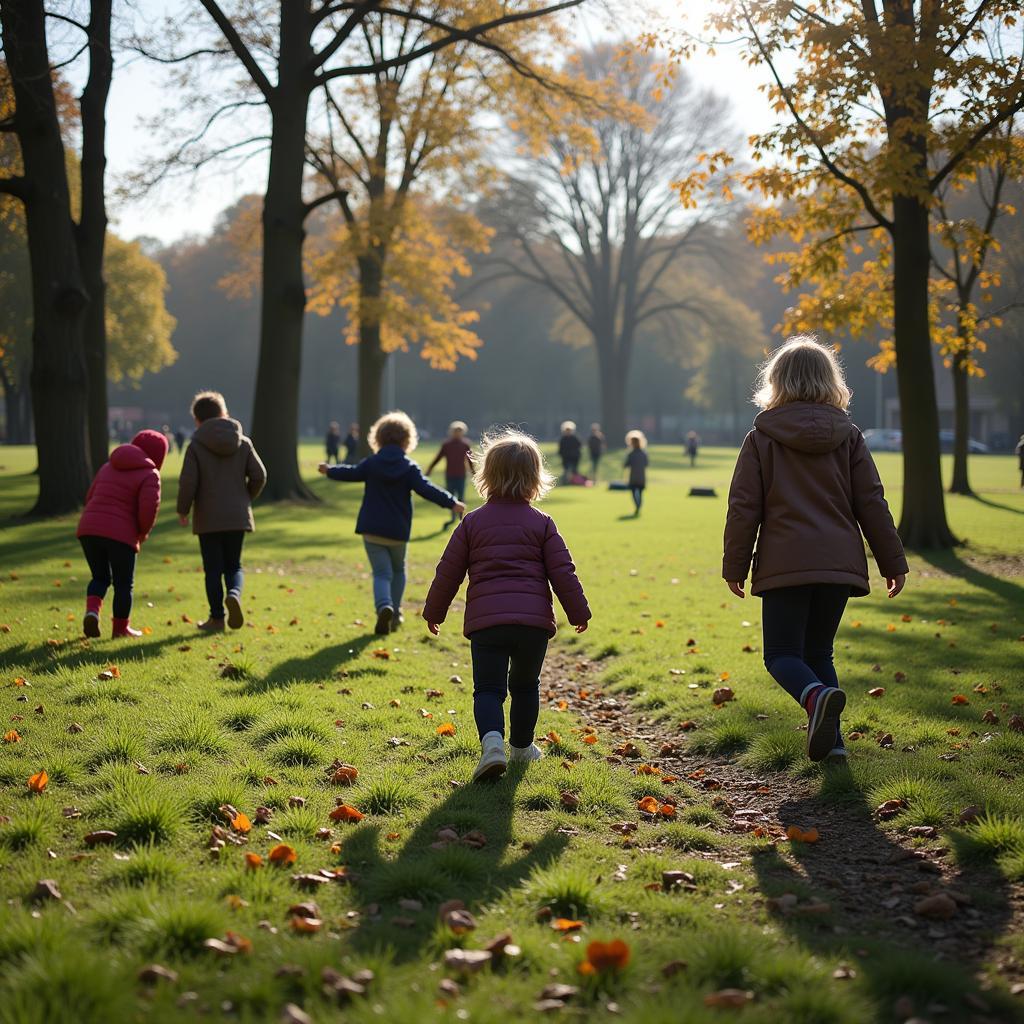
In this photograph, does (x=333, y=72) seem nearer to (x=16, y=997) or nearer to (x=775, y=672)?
(x=775, y=672)

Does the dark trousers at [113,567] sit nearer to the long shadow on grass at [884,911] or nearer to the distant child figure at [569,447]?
the long shadow on grass at [884,911]

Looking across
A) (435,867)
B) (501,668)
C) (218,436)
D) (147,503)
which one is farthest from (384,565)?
(435,867)

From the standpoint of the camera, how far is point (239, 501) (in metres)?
8.86

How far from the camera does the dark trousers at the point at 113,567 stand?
824 centimetres

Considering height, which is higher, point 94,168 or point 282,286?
point 94,168

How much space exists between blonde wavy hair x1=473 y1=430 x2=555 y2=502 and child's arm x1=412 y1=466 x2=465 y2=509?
8.82 ft

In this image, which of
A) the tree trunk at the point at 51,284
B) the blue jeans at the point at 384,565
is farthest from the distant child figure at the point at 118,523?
the tree trunk at the point at 51,284

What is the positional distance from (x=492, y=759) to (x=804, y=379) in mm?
2307

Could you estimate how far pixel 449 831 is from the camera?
435 cm

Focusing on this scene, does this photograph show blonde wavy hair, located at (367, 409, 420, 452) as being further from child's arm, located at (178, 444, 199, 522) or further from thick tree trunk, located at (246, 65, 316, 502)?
thick tree trunk, located at (246, 65, 316, 502)

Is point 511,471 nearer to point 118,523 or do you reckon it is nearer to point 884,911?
point 884,911

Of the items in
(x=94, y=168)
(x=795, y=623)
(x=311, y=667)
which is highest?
(x=94, y=168)

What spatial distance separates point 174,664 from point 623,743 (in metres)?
3.19

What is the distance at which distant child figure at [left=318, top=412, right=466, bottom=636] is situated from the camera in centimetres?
888
